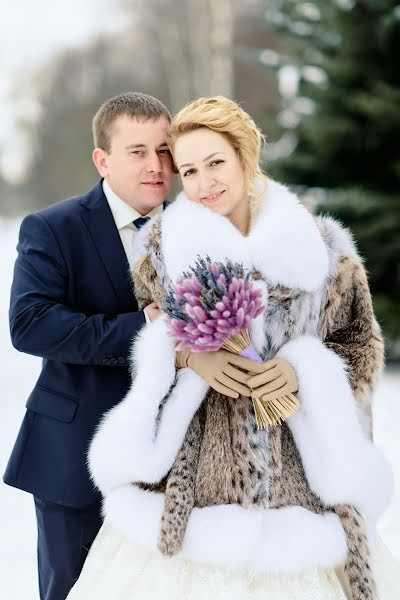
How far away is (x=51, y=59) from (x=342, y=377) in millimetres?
16294

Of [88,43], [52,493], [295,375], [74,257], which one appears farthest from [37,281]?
[88,43]

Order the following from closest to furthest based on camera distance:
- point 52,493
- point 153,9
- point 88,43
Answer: point 52,493 → point 153,9 → point 88,43

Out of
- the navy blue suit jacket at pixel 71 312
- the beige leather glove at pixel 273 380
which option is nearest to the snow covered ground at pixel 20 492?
the navy blue suit jacket at pixel 71 312

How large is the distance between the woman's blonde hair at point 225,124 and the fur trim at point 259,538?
39.6 inches

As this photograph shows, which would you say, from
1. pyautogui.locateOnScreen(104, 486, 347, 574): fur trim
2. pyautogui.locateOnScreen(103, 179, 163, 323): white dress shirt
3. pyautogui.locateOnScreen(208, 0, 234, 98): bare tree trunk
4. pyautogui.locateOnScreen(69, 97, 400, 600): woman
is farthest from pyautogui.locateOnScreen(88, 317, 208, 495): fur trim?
pyautogui.locateOnScreen(208, 0, 234, 98): bare tree trunk

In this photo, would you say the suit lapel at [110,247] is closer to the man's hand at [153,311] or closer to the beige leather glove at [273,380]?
the man's hand at [153,311]

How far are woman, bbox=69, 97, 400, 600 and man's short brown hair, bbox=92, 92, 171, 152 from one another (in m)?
0.22

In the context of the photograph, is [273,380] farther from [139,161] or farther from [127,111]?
[127,111]

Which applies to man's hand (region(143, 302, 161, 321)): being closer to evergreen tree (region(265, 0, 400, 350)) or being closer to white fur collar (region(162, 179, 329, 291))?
white fur collar (region(162, 179, 329, 291))

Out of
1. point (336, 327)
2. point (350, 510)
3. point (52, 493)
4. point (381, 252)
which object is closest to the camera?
point (350, 510)

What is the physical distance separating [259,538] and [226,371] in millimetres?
465

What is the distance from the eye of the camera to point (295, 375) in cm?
209

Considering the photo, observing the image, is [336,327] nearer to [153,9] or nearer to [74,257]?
[74,257]

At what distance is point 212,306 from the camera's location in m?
1.87
